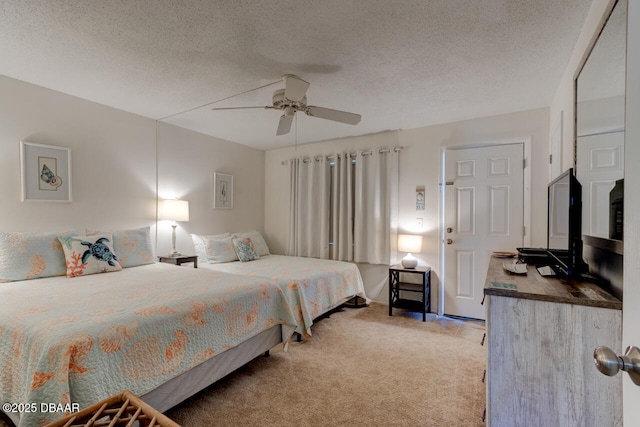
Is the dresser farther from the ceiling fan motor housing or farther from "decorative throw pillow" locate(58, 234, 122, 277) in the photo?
"decorative throw pillow" locate(58, 234, 122, 277)

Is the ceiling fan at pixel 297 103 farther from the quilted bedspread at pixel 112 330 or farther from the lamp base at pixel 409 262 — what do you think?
the lamp base at pixel 409 262

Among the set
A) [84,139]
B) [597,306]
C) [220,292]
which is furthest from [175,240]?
[597,306]

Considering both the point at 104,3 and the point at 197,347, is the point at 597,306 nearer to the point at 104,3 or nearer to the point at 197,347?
the point at 197,347

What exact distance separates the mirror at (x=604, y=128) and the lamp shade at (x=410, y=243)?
6.99ft

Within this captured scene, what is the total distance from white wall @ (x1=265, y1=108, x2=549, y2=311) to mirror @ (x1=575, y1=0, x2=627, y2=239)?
67.0 inches

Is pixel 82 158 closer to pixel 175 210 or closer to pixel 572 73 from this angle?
pixel 175 210

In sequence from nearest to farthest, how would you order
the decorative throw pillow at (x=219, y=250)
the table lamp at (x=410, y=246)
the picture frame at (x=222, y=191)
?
the table lamp at (x=410, y=246) → the decorative throw pillow at (x=219, y=250) → the picture frame at (x=222, y=191)

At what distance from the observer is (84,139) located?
3.09 meters

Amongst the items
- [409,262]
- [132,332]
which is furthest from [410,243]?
[132,332]

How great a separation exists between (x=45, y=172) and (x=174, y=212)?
1.22m

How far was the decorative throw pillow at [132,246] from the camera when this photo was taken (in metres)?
3.03

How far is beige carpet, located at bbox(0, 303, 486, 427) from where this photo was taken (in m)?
1.85

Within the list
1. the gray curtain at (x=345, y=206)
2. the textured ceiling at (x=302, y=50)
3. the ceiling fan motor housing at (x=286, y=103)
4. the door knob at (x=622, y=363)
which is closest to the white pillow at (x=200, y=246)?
the gray curtain at (x=345, y=206)

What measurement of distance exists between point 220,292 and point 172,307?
1.20 feet
